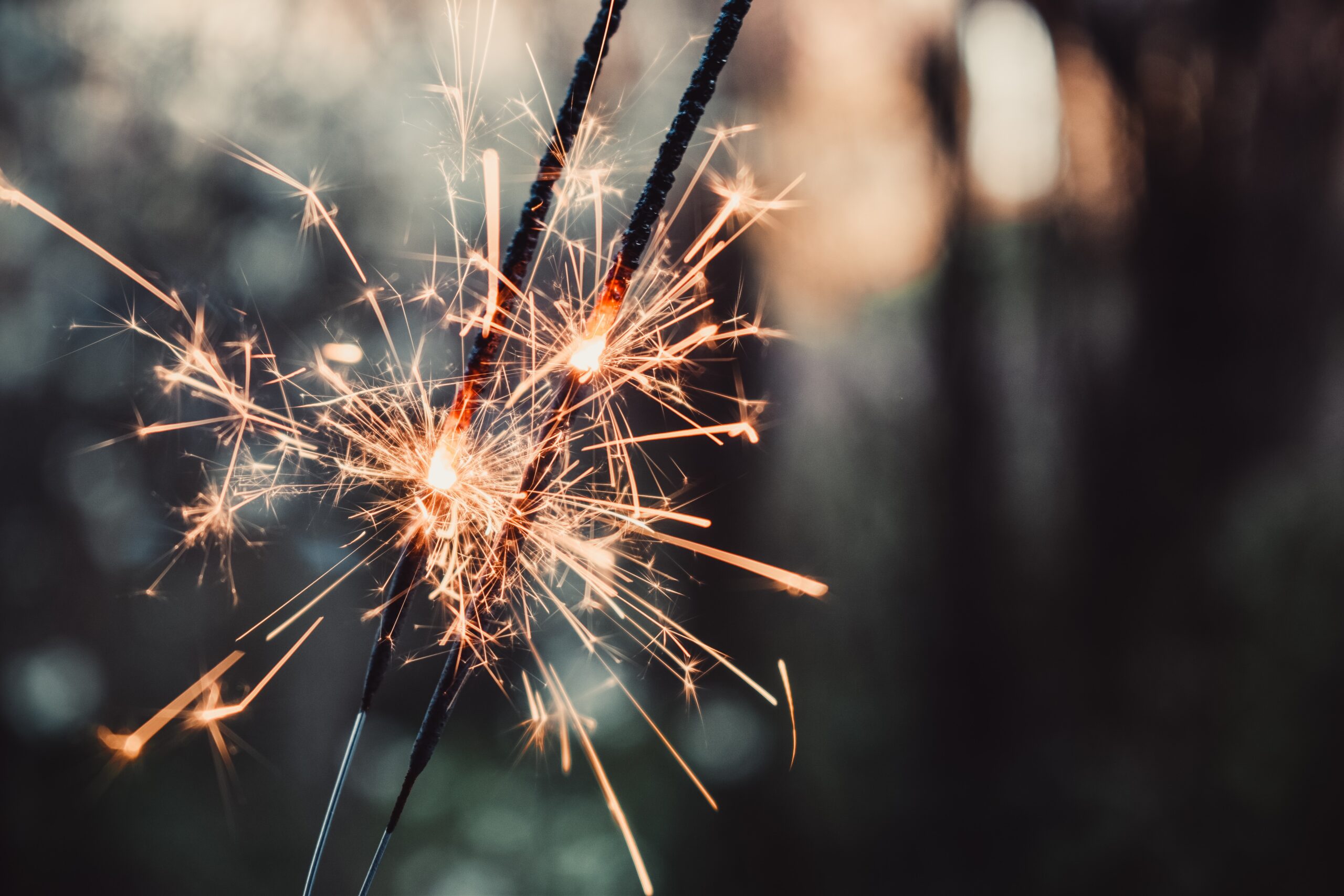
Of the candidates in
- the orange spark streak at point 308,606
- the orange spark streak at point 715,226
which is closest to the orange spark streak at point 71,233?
Answer: the orange spark streak at point 308,606

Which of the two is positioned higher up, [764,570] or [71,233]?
[71,233]

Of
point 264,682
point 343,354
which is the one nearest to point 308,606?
point 264,682

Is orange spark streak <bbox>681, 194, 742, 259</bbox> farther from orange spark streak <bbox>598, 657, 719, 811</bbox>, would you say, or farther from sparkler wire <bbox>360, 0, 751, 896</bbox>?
orange spark streak <bbox>598, 657, 719, 811</bbox>

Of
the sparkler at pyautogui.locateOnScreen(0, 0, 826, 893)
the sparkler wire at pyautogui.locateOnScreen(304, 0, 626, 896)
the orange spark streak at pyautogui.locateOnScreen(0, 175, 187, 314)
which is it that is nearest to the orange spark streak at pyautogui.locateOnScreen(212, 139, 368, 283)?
the sparkler at pyautogui.locateOnScreen(0, 0, 826, 893)

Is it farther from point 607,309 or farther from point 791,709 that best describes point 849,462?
point 607,309

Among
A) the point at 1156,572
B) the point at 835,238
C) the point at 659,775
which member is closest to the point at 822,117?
the point at 835,238

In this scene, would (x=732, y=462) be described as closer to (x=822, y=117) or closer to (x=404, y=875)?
(x=822, y=117)
